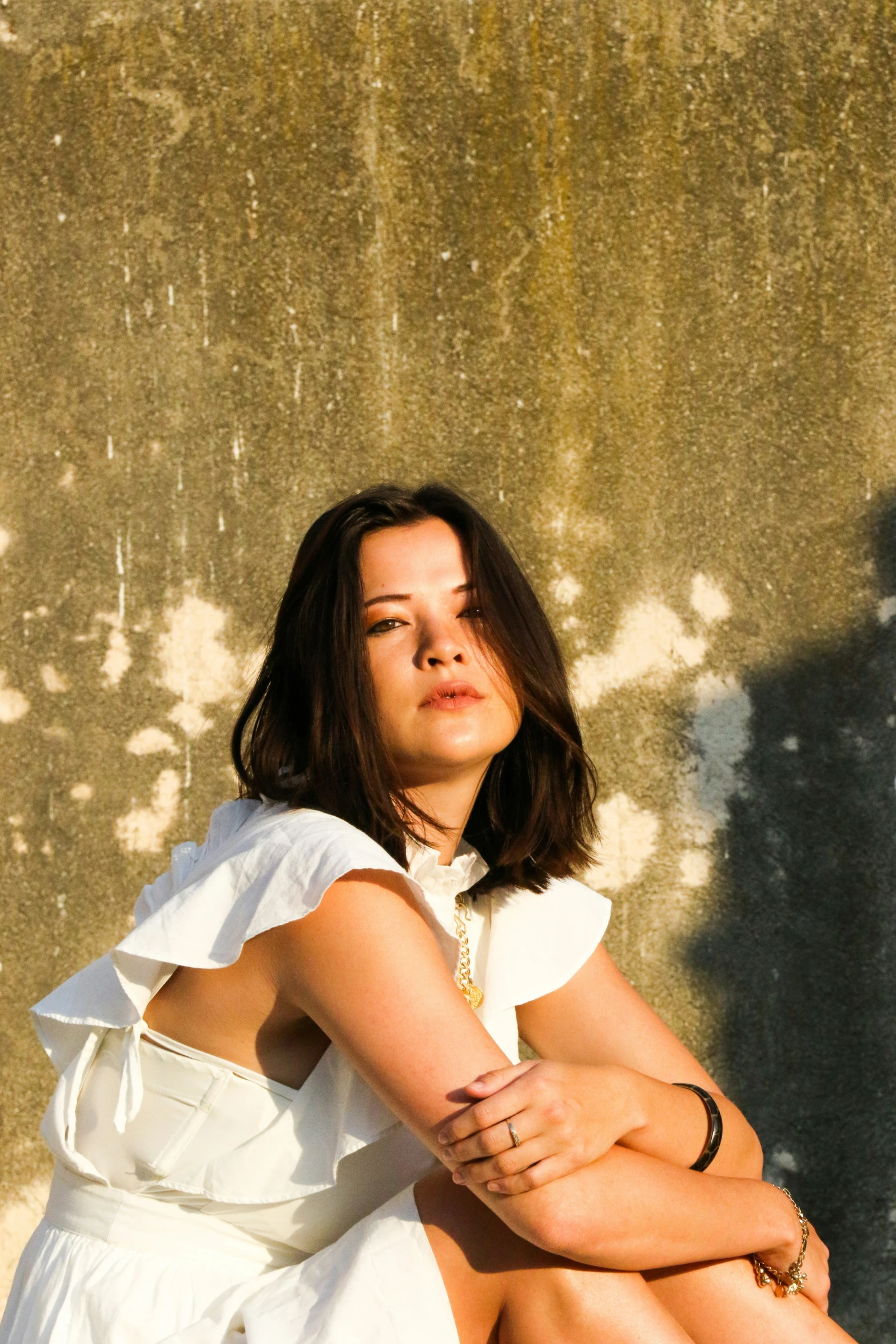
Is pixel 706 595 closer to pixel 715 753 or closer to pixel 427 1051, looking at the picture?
pixel 715 753

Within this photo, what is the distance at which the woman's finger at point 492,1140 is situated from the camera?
4.25 ft

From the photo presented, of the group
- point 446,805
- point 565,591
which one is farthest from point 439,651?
point 565,591

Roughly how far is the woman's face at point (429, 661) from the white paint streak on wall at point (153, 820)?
119cm

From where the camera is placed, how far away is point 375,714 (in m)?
1.72

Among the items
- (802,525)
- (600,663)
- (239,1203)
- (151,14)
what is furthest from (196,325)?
(239,1203)

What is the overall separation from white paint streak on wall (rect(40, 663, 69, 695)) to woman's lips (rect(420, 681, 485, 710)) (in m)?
1.42

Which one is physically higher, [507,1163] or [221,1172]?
[507,1163]

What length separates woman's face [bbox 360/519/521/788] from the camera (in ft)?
5.74

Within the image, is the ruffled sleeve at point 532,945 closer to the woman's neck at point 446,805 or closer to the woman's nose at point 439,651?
the woman's neck at point 446,805

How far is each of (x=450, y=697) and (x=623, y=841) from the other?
1.26 meters

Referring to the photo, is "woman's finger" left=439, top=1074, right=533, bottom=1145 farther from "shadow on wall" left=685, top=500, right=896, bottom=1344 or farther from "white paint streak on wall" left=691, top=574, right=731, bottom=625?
"white paint streak on wall" left=691, top=574, right=731, bottom=625

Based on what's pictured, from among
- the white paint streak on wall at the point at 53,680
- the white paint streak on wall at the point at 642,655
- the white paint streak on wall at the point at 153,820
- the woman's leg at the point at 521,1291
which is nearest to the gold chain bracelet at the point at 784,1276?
the woman's leg at the point at 521,1291

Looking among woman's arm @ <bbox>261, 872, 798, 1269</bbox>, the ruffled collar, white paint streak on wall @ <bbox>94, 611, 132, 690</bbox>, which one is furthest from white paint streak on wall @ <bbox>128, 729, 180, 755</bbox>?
woman's arm @ <bbox>261, 872, 798, 1269</bbox>

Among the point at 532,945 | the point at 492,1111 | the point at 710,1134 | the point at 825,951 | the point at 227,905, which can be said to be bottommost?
the point at 825,951
